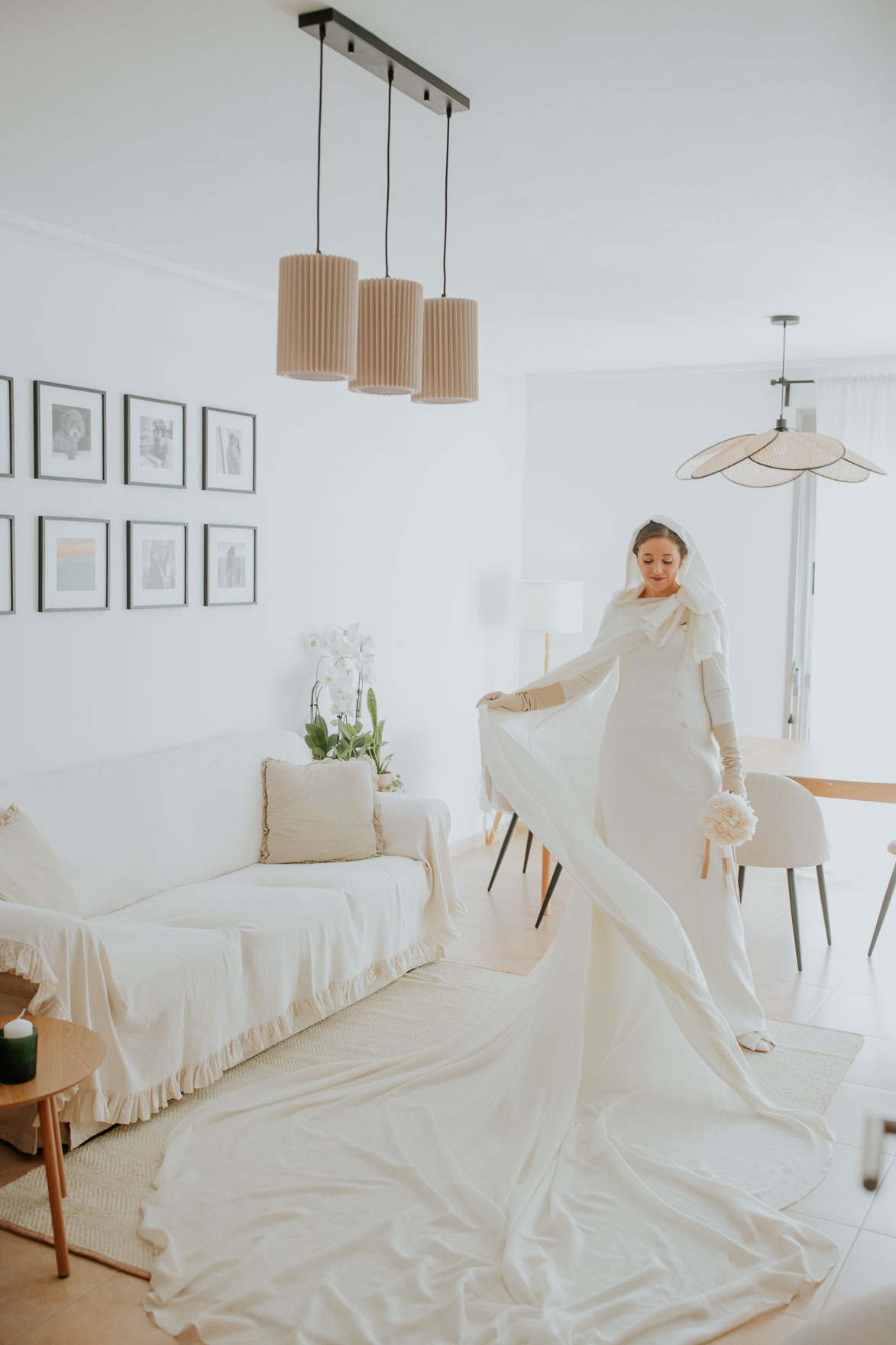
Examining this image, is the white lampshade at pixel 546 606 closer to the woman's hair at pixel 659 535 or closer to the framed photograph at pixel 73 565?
the woman's hair at pixel 659 535

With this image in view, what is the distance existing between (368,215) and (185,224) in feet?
2.06

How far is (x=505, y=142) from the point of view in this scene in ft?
9.87

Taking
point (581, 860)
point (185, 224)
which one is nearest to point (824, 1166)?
point (581, 860)

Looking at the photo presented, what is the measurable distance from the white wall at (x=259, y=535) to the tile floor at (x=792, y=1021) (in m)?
1.16

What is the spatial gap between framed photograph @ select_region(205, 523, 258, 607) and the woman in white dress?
155cm

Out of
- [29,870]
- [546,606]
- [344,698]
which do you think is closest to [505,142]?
[29,870]

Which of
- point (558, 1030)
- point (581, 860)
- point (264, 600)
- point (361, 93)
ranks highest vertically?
point (361, 93)

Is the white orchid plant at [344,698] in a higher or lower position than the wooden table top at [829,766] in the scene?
higher

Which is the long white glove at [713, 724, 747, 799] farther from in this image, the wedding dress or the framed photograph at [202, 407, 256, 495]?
the framed photograph at [202, 407, 256, 495]

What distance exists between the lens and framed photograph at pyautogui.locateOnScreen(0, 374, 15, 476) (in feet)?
11.9

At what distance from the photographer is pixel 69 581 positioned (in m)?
3.92

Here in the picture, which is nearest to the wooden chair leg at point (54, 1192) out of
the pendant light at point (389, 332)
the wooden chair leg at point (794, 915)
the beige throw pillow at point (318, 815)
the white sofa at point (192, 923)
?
the white sofa at point (192, 923)

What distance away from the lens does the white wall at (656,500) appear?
6453 mm

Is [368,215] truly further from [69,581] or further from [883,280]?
[883,280]
